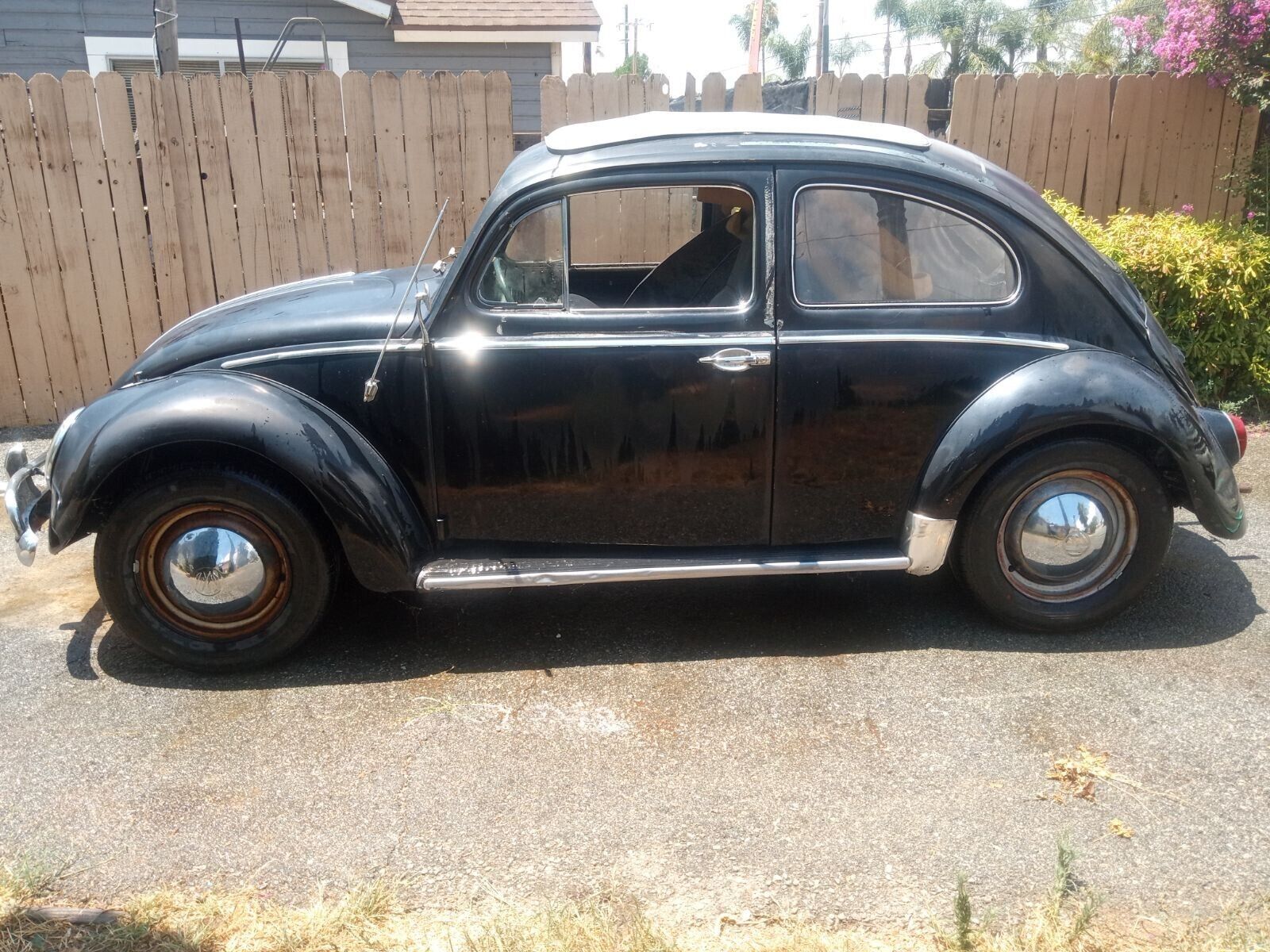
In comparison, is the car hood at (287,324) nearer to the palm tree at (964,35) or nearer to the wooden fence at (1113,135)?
the wooden fence at (1113,135)

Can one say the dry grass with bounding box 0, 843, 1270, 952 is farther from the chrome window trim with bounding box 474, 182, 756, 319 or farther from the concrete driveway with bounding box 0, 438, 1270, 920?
the chrome window trim with bounding box 474, 182, 756, 319

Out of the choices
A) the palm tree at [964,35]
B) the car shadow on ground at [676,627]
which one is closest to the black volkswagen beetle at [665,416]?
the car shadow on ground at [676,627]

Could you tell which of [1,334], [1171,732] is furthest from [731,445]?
[1,334]

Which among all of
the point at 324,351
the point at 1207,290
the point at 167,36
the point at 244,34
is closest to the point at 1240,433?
the point at 1207,290

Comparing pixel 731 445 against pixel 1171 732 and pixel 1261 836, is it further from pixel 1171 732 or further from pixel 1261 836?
pixel 1261 836

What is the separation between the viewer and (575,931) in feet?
8.45

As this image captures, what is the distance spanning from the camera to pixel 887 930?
2.62 meters

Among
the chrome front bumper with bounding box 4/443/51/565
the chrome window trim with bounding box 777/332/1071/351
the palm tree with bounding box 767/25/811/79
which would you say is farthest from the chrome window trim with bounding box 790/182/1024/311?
the palm tree with bounding box 767/25/811/79

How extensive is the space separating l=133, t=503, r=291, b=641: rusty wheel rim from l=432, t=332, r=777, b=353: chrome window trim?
986 millimetres

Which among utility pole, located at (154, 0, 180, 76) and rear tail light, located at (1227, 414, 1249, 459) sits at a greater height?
utility pole, located at (154, 0, 180, 76)

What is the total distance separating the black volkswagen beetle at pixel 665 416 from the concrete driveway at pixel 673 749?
1.15 ft

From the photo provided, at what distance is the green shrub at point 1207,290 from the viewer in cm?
653

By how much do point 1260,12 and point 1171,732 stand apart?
18.0 ft

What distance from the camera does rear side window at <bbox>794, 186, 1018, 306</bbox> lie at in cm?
383
